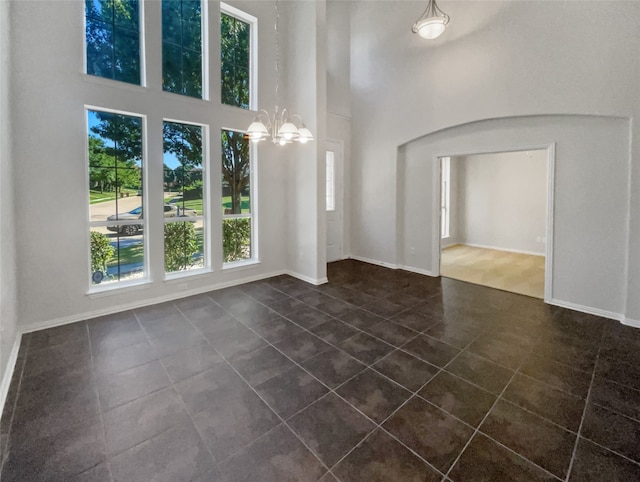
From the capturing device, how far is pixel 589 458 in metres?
1.67

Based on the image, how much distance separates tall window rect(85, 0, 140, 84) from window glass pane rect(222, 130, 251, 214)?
55.3 inches

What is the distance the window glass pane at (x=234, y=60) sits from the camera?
4.61m

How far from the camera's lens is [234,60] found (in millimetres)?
4734

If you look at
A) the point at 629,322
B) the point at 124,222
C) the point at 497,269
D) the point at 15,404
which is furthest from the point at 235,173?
the point at 629,322

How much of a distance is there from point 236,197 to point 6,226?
8.95 feet

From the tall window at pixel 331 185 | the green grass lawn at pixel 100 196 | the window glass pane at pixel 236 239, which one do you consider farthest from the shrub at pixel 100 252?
the tall window at pixel 331 185

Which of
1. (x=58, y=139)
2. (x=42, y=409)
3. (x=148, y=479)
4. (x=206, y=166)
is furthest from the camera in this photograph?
(x=206, y=166)

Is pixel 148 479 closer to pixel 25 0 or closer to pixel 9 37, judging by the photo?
pixel 9 37

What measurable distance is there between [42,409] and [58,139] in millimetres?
2805

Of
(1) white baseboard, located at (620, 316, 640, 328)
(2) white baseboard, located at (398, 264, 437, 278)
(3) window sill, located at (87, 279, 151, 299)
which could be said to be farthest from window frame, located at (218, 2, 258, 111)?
(1) white baseboard, located at (620, 316, 640, 328)

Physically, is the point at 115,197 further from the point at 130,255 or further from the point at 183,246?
the point at 183,246

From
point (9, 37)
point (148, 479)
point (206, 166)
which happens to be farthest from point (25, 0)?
point (148, 479)

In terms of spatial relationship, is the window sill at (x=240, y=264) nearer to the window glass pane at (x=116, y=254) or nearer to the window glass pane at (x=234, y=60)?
the window glass pane at (x=116, y=254)

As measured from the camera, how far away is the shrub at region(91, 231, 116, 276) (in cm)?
368
